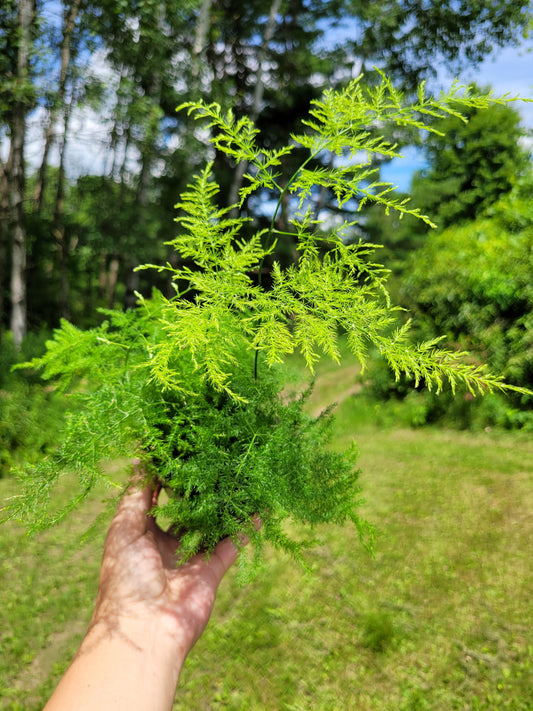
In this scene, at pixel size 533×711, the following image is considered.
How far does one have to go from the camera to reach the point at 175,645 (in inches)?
66.2

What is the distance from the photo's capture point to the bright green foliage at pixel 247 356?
1214mm

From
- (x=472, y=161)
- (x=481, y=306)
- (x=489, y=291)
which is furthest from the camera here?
(x=472, y=161)

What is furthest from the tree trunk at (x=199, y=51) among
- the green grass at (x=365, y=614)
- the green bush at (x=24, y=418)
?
the green grass at (x=365, y=614)

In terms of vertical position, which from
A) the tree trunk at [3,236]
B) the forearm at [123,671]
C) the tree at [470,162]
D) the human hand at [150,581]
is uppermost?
the tree at [470,162]

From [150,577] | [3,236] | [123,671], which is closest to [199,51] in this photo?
[3,236]

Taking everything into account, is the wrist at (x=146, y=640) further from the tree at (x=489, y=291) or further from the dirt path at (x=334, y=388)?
the dirt path at (x=334, y=388)

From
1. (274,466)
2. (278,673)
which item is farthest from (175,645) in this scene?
(278,673)

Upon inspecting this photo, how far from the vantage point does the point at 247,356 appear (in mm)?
1812

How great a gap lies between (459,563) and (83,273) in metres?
16.6

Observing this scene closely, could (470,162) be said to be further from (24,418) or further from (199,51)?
(24,418)

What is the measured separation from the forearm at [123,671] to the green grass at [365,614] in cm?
73

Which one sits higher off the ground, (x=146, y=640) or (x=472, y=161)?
(x=472, y=161)

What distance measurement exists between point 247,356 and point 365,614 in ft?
8.12

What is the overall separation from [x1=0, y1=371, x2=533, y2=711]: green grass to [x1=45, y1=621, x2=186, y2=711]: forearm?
73cm
